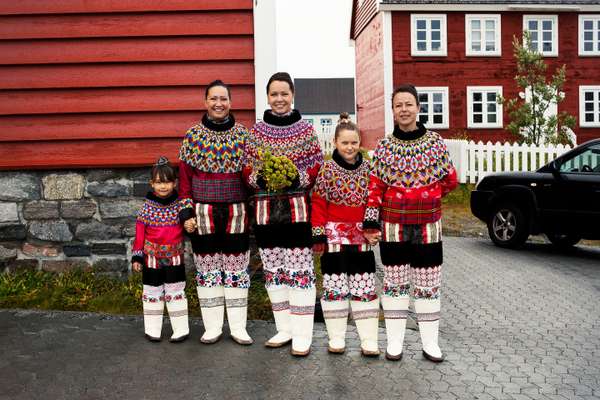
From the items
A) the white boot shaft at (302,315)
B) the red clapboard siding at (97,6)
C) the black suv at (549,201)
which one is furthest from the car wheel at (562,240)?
the white boot shaft at (302,315)

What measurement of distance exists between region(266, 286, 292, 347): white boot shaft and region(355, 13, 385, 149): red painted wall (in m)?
21.0

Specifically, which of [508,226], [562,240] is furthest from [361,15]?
[508,226]

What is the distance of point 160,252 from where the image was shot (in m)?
5.24

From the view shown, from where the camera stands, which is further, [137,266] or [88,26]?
[88,26]

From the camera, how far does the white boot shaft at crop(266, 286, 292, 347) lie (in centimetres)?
509

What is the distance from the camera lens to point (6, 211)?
677 centimetres

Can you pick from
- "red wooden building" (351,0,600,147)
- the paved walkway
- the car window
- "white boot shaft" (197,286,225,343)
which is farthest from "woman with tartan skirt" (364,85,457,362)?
"red wooden building" (351,0,600,147)

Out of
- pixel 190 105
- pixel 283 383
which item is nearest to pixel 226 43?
pixel 190 105

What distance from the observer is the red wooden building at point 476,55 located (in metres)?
24.9

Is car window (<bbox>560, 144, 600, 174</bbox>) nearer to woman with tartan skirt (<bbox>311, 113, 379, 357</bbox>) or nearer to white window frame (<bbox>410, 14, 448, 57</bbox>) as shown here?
woman with tartan skirt (<bbox>311, 113, 379, 357</bbox>)

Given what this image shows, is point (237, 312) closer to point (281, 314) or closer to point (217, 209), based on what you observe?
point (281, 314)

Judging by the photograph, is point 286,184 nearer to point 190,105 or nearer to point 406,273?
point 406,273

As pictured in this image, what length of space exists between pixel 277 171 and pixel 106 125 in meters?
2.84

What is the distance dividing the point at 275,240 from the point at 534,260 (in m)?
5.89
